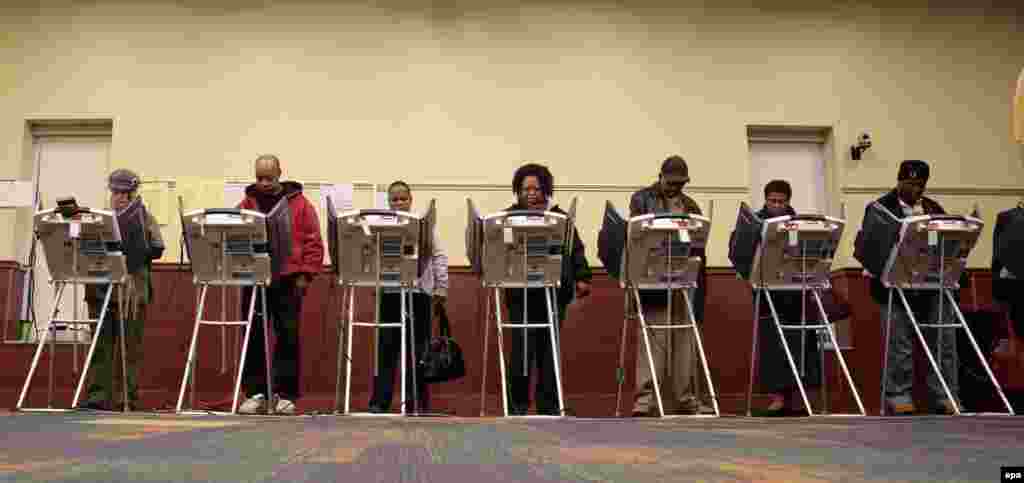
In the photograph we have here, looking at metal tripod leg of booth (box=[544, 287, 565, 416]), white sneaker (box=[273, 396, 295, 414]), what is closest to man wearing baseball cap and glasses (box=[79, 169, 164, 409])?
white sneaker (box=[273, 396, 295, 414])

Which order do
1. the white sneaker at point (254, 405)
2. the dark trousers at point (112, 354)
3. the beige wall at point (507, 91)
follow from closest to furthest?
1. the white sneaker at point (254, 405)
2. the dark trousers at point (112, 354)
3. the beige wall at point (507, 91)

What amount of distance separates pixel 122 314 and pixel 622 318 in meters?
3.78

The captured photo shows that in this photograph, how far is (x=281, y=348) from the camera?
23.0ft

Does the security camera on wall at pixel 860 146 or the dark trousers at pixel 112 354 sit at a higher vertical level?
the security camera on wall at pixel 860 146

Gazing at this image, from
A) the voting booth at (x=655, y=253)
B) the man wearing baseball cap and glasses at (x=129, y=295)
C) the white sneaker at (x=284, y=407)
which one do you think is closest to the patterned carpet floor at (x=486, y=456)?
the voting booth at (x=655, y=253)

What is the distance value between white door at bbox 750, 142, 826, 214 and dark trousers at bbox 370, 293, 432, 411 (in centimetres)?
375

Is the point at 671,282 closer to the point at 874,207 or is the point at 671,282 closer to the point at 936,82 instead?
the point at 874,207

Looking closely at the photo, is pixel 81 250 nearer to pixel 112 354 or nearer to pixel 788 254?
pixel 112 354

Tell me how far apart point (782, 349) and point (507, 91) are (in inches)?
134

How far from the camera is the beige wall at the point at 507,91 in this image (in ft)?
30.9

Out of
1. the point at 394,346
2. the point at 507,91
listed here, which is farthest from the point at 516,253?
the point at 507,91

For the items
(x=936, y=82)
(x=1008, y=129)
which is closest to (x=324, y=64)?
(x=936, y=82)

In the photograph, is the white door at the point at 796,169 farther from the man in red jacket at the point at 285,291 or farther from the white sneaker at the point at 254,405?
the white sneaker at the point at 254,405

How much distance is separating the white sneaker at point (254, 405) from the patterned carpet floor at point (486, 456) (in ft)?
10.5
